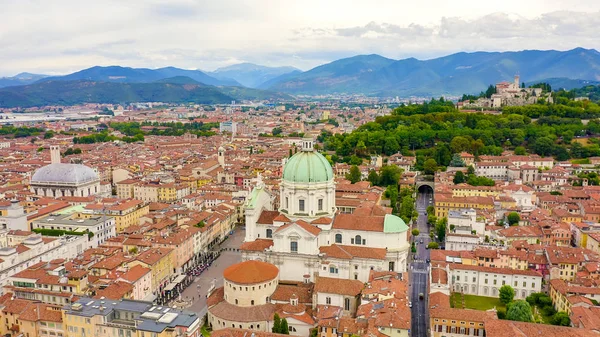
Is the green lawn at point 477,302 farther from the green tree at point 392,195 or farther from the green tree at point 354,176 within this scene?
the green tree at point 354,176

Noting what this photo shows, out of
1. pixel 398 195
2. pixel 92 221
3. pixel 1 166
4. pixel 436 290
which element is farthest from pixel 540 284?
pixel 1 166

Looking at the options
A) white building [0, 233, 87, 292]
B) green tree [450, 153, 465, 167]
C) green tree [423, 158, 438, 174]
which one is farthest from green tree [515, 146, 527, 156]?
white building [0, 233, 87, 292]

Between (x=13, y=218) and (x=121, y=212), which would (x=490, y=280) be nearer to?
(x=121, y=212)

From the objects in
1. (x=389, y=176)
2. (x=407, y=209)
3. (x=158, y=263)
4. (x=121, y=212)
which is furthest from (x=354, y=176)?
(x=158, y=263)

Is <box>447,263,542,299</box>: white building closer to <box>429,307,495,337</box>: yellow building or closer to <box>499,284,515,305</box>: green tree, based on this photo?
<box>499,284,515,305</box>: green tree

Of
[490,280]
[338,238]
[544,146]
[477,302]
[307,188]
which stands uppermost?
[307,188]
